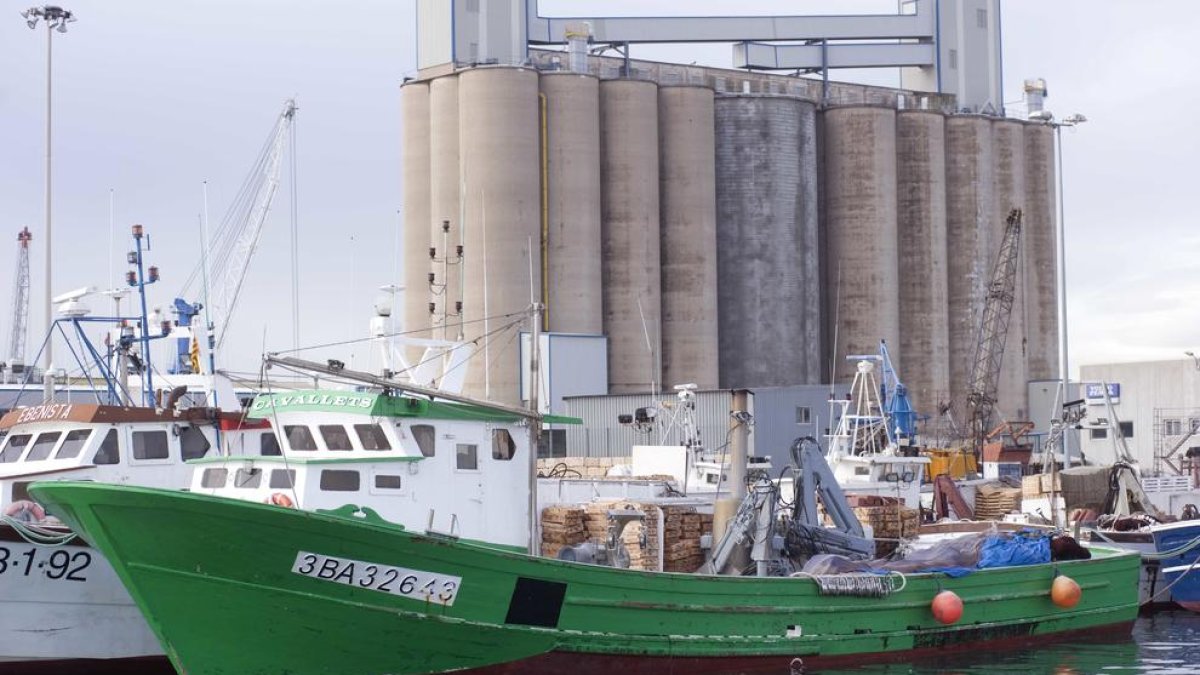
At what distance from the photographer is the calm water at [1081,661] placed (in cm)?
2356

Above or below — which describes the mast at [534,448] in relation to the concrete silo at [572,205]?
below

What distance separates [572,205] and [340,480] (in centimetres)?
4222

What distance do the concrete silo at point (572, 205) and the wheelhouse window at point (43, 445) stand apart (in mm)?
38080

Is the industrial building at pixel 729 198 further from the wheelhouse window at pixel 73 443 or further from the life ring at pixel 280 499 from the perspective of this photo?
the life ring at pixel 280 499

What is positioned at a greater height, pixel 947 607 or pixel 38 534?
pixel 38 534

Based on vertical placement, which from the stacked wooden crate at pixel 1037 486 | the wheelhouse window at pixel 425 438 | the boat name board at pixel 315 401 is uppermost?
the boat name board at pixel 315 401

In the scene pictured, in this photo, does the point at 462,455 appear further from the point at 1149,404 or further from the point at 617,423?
the point at 1149,404

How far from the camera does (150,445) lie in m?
24.8

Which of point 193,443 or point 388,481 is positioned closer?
point 388,481

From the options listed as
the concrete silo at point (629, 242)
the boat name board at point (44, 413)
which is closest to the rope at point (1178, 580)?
the boat name board at point (44, 413)

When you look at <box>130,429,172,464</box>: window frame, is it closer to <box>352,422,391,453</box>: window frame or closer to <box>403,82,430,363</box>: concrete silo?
<box>352,422,391,453</box>: window frame

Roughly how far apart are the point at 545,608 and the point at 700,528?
535cm

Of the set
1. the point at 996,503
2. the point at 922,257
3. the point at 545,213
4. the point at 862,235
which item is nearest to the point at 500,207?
the point at 545,213

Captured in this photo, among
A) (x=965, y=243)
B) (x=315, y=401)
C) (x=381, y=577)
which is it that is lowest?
(x=381, y=577)
